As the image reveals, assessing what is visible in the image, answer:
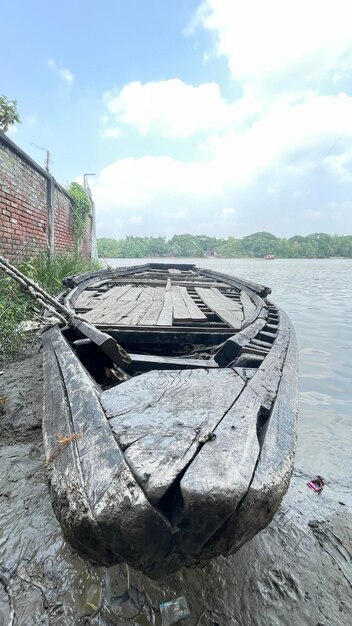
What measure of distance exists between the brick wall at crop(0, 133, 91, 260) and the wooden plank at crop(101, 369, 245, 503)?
459 cm

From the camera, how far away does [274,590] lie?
4.61 feet

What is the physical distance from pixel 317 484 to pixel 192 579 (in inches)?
45.1

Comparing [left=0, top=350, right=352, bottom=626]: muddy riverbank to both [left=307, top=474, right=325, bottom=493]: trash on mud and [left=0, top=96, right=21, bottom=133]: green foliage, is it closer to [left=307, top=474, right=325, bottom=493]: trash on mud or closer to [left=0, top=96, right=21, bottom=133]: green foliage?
[left=307, top=474, right=325, bottom=493]: trash on mud

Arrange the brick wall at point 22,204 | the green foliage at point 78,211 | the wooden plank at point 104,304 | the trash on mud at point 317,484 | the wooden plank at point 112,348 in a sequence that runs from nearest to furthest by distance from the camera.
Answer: the wooden plank at point 112,348 < the trash on mud at point 317,484 < the wooden plank at point 104,304 < the brick wall at point 22,204 < the green foliage at point 78,211

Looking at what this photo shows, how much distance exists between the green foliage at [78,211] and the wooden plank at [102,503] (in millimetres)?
9210

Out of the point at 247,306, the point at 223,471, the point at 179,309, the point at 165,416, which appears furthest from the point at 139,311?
the point at 223,471

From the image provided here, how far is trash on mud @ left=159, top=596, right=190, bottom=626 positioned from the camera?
4.07ft

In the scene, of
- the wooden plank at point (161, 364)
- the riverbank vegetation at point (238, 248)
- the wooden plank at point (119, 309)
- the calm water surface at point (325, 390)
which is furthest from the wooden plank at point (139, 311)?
the riverbank vegetation at point (238, 248)

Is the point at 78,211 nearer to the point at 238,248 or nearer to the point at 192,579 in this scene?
the point at 192,579

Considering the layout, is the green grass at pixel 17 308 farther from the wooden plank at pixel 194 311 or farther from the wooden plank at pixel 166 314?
the wooden plank at pixel 194 311

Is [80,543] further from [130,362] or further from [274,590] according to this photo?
[130,362]

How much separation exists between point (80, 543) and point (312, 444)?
235 cm

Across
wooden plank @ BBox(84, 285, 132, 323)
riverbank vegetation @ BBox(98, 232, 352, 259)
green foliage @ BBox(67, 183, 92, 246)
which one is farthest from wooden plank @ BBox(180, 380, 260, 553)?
riverbank vegetation @ BBox(98, 232, 352, 259)

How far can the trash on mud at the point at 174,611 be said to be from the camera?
124cm
